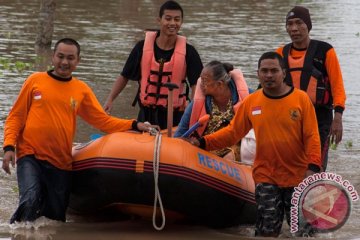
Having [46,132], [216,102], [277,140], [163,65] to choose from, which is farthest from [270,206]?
[163,65]

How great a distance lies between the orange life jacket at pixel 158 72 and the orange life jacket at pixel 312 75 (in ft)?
3.60

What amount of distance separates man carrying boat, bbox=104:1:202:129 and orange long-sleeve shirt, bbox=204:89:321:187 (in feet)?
5.28

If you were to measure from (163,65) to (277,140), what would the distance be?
1903mm

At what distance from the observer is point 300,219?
7.08 metres

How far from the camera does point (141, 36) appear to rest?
746 inches

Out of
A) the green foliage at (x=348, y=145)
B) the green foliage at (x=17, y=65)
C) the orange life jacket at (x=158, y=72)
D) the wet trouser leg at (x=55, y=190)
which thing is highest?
the orange life jacket at (x=158, y=72)

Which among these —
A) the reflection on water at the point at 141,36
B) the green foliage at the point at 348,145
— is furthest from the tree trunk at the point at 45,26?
the green foliage at the point at 348,145

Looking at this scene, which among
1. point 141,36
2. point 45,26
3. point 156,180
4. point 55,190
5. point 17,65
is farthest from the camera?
point 141,36

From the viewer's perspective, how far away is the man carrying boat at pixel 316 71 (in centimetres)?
777

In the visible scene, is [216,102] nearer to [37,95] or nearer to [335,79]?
[335,79]

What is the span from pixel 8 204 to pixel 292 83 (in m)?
2.55

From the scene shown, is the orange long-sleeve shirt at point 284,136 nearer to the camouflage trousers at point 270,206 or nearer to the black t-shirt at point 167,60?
the camouflage trousers at point 270,206

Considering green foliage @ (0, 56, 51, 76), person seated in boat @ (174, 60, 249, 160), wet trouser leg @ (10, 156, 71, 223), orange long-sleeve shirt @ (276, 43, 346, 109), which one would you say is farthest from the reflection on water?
orange long-sleeve shirt @ (276, 43, 346, 109)

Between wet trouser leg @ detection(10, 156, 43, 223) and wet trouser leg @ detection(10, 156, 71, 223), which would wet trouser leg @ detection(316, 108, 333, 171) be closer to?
wet trouser leg @ detection(10, 156, 71, 223)
